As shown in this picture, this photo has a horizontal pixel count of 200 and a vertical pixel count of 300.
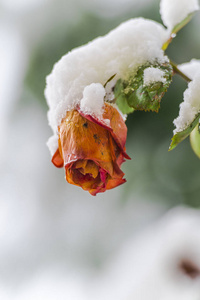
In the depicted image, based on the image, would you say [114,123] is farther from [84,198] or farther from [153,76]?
[84,198]

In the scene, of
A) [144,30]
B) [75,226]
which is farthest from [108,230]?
[144,30]

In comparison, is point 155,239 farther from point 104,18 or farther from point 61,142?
point 61,142

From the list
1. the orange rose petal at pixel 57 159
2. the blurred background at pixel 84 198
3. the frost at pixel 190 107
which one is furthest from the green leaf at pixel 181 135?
the blurred background at pixel 84 198

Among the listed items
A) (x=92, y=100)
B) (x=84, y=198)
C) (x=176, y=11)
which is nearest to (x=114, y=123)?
(x=92, y=100)

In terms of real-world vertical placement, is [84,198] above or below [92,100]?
below

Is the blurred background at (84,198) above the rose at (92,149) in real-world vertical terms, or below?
below

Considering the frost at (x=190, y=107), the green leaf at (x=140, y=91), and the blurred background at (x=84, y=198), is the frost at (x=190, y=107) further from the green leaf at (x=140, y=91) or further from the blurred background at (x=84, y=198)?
the blurred background at (x=84, y=198)

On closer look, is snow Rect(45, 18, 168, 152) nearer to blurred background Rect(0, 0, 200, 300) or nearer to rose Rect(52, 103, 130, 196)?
rose Rect(52, 103, 130, 196)
